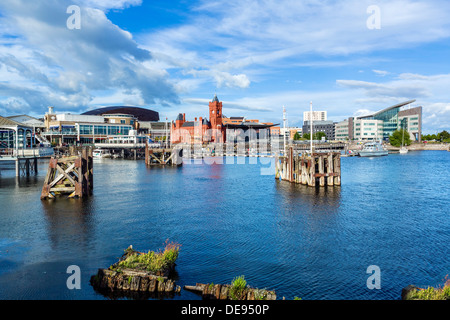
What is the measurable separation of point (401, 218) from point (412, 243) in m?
7.94

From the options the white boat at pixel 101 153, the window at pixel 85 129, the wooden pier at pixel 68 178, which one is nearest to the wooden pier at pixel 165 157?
the white boat at pixel 101 153

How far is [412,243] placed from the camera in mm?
23422

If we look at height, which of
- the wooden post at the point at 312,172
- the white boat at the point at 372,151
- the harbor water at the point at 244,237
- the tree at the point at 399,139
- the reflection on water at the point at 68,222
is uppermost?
the tree at the point at 399,139

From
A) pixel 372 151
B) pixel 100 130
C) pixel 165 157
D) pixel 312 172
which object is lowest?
pixel 312 172

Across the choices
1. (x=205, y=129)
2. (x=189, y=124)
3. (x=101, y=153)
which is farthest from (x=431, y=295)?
(x=189, y=124)

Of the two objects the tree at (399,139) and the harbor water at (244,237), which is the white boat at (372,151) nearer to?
the tree at (399,139)

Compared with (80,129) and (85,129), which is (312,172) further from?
(85,129)

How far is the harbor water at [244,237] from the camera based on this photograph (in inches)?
668

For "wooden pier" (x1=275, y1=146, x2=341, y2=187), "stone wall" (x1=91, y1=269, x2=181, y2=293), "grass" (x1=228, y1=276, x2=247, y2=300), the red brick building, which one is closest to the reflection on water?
"stone wall" (x1=91, y1=269, x2=181, y2=293)

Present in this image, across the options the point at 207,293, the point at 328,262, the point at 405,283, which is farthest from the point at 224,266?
the point at 405,283

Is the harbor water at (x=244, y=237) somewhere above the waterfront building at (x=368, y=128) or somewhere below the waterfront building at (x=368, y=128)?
below

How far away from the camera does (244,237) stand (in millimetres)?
24547

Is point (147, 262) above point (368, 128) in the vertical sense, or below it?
below

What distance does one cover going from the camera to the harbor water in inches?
668
